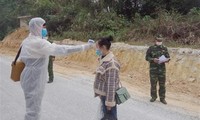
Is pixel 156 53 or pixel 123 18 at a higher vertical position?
pixel 123 18

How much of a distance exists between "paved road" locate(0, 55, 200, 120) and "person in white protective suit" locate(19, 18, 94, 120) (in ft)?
7.26

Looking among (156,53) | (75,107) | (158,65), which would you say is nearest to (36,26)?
(75,107)

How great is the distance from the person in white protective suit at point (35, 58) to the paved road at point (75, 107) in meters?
2.21

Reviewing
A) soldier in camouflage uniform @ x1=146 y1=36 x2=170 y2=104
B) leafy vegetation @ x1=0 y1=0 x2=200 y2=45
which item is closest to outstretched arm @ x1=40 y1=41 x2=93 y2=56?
soldier in camouflage uniform @ x1=146 y1=36 x2=170 y2=104

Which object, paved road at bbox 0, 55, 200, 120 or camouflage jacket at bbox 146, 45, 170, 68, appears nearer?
paved road at bbox 0, 55, 200, 120

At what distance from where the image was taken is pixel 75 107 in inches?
366

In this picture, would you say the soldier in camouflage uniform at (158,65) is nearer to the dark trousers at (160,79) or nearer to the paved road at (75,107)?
the dark trousers at (160,79)

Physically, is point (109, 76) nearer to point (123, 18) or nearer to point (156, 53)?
point (156, 53)

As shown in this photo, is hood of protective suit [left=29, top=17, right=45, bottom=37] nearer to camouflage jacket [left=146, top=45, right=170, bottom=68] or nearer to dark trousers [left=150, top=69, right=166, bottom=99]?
camouflage jacket [left=146, top=45, right=170, bottom=68]

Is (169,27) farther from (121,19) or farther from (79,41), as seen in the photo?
(79,41)

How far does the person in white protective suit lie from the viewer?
5.94 m

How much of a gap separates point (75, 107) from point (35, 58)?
352cm

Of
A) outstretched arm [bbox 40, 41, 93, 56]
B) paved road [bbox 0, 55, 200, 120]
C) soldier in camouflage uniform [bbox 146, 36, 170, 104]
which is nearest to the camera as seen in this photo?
outstretched arm [bbox 40, 41, 93, 56]

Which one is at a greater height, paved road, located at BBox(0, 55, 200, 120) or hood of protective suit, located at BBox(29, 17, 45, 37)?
hood of protective suit, located at BBox(29, 17, 45, 37)
